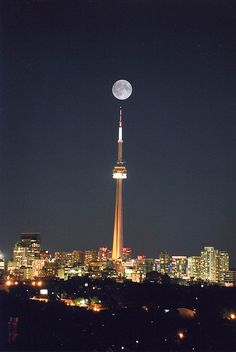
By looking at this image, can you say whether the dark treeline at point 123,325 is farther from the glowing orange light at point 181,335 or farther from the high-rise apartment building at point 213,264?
the high-rise apartment building at point 213,264

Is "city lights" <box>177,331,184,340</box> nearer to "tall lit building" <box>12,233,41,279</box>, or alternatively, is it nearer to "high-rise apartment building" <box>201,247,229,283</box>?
"high-rise apartment building" <box>201,247,229,283</box>

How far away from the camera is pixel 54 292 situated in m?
19.7

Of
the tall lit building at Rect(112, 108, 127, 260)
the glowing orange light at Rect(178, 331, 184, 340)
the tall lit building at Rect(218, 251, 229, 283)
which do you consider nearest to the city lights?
the glowing orange light at Rect(178, 331, 184, 340)

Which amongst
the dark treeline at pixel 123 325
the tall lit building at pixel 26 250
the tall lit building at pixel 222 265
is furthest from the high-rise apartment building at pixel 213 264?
the dark treeline at pixel 123 325

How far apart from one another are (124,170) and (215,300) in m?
16.1

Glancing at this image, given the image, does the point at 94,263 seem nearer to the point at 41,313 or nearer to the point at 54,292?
the point at 54,292

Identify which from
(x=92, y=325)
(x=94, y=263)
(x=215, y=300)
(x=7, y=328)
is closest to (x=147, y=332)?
(x=92, y=325)

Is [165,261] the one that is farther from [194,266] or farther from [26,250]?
[26,250]

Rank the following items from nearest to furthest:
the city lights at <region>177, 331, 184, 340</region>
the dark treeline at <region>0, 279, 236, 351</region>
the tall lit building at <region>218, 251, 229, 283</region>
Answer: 1. the dark treeline at <region>0, 279, 236, 351</region>
2. the city lights at <region>177, 331, 184, 340</region>
3. the tall lit building at <region>218, 251, 229, 283</region>

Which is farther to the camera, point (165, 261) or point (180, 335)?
point (165, 261)

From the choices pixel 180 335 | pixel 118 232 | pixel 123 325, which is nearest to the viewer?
pixel 180 335

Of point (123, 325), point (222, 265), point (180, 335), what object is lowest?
point (180, 335)

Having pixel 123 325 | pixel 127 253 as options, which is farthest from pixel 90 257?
pixel 123 325

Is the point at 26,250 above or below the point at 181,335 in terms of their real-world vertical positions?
above
